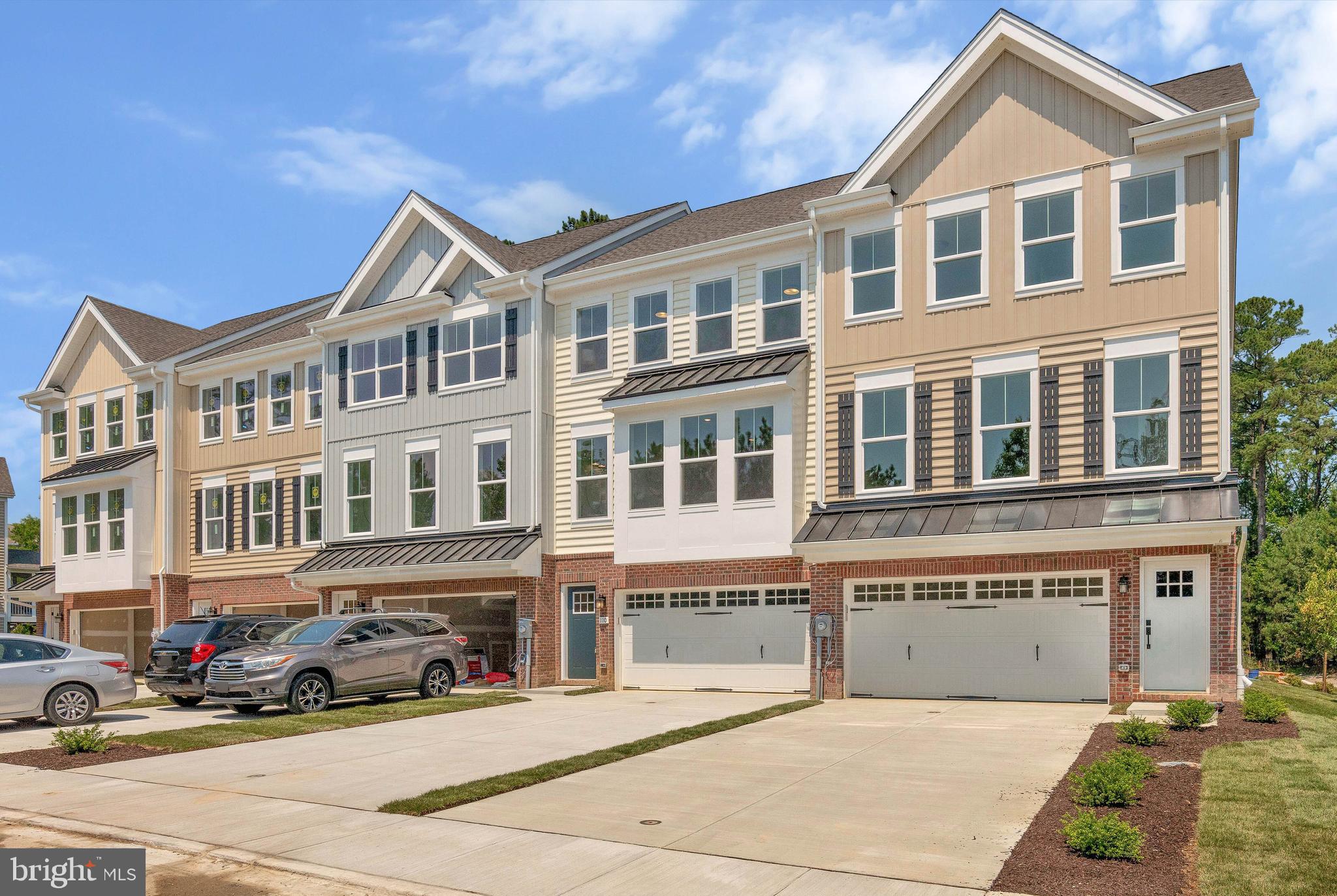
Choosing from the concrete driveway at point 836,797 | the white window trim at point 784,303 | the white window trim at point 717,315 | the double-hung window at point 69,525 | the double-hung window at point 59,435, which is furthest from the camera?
the double-hung window at point 59,435

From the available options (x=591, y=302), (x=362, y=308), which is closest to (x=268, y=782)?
(x=591, y=302)

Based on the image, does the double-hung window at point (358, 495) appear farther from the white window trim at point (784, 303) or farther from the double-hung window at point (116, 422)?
the white window trim at point (784, 303)

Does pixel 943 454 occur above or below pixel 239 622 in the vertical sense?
above

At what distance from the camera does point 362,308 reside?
2844 centimetres

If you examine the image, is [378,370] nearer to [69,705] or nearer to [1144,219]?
[69,705]

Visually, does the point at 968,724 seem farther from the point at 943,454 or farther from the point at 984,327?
the point at 984,327

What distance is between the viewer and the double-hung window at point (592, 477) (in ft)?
80.9

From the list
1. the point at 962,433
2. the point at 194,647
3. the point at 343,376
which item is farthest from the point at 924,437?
the point at 343,376

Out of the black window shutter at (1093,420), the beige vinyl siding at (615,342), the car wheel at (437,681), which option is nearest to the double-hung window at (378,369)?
the beige vinyl siding at (615,342)

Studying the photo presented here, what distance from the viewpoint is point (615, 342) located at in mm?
24922

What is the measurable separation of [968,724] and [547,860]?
9.06m

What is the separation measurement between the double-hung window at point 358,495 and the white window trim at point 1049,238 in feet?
54.1

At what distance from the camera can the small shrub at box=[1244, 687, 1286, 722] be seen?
14.9 m

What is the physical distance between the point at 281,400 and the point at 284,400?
0.16m
